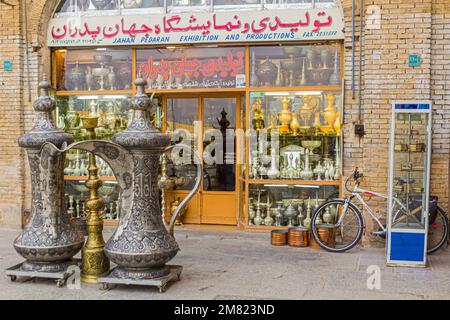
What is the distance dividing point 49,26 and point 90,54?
2.82ft

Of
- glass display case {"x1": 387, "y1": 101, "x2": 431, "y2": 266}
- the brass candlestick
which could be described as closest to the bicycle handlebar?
glass display case {"x1": 387, "y1": 101, "x2": 431, "y2": 266}

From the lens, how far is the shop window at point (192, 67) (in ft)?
31.2

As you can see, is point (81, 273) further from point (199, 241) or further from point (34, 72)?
point (34, 72)

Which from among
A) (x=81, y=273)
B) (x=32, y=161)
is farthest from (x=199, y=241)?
(x=32, y=161)

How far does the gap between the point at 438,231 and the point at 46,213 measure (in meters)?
5.46

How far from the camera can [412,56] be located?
27.1ft

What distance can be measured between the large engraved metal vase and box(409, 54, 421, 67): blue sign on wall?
4182 mm

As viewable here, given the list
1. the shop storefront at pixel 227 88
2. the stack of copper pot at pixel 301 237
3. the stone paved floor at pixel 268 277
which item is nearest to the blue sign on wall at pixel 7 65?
the shop storefront at pixel 227 88

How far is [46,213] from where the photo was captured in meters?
6.25

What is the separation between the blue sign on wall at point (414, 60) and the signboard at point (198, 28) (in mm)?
1181

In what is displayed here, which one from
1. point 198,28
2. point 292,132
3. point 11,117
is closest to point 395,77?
point 292,132

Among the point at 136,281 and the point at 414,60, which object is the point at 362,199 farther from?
the point at 136,281

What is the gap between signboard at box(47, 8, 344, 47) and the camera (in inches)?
354

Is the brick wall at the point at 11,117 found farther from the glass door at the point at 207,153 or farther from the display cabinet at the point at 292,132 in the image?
the display cabinet at the point at 292,132
